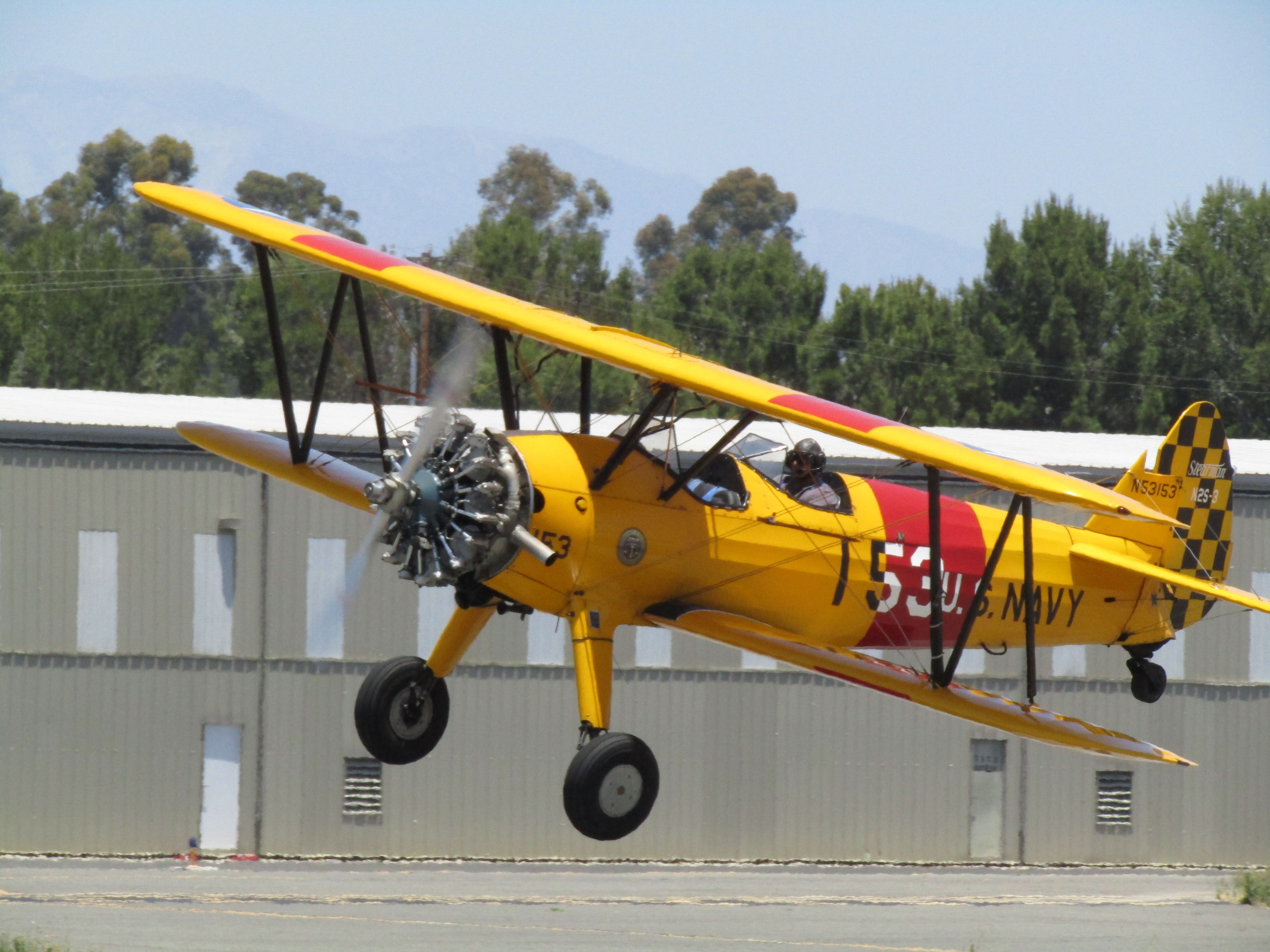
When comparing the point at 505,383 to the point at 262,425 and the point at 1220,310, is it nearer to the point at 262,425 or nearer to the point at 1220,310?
the point at 262,425

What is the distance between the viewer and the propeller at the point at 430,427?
448 inches

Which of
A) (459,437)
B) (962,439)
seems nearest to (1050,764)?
(962,439)

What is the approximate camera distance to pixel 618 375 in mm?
54938

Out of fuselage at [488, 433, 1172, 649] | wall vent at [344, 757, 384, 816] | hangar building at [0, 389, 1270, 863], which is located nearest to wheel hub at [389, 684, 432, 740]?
fuselage at [488, 433, 1172, 649]

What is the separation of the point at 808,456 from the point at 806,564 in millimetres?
880

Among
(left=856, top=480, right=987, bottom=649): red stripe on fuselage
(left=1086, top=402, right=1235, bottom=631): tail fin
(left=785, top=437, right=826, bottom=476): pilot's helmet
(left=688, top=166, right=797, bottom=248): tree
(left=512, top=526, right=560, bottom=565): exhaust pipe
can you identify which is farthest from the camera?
(left=688, top=166, right=797, bottom=248): tree

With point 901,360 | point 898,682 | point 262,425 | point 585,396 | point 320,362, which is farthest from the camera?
point 901,360

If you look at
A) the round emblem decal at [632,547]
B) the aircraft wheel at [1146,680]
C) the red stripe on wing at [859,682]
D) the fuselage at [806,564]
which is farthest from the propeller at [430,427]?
the aircraft wheel at [1146,680]

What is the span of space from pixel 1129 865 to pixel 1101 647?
414 centimetres

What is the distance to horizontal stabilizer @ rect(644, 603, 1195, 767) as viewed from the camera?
12648mm

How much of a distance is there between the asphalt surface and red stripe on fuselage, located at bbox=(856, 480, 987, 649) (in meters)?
10.4

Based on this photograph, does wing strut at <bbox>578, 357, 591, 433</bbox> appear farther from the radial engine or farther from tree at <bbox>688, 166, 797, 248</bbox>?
tree at <bbox>688, 166, 797, 248</bbox>

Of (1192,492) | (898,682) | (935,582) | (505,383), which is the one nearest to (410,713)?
(505,383)

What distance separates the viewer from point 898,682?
12867 millimetres
